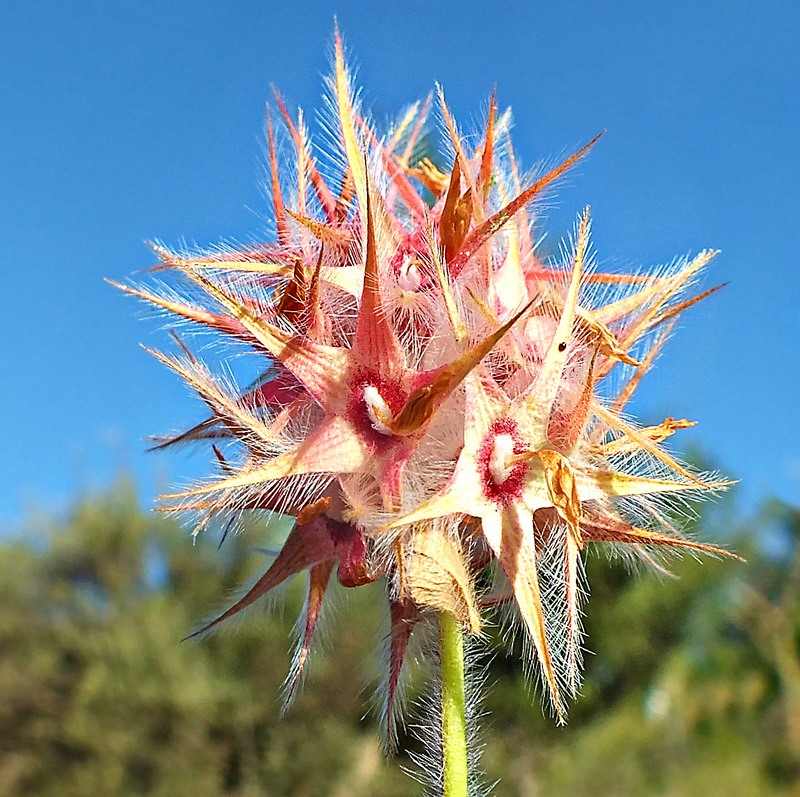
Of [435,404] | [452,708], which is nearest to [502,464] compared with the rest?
[435,404]

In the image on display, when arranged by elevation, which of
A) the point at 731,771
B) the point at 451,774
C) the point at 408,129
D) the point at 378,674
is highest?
the point at 731,771

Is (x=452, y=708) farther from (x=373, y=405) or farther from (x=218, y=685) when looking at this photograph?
(x=218, y=685)

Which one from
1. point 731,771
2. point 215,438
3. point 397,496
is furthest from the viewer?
point 731,771

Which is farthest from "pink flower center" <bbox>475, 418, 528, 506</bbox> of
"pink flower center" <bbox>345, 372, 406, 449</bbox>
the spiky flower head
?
"pink flower center" <bbox>345, 372, 406, 449</bbox>

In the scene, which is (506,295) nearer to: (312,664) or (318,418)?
(318,418)

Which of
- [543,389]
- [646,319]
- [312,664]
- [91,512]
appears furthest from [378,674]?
[91,512]

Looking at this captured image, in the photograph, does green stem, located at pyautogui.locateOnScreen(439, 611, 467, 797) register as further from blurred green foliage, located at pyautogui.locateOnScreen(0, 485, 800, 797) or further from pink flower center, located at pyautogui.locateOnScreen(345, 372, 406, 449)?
blurred green foliage, located at pyautogui.locateOnScreen(0, 485, 800, 797)
